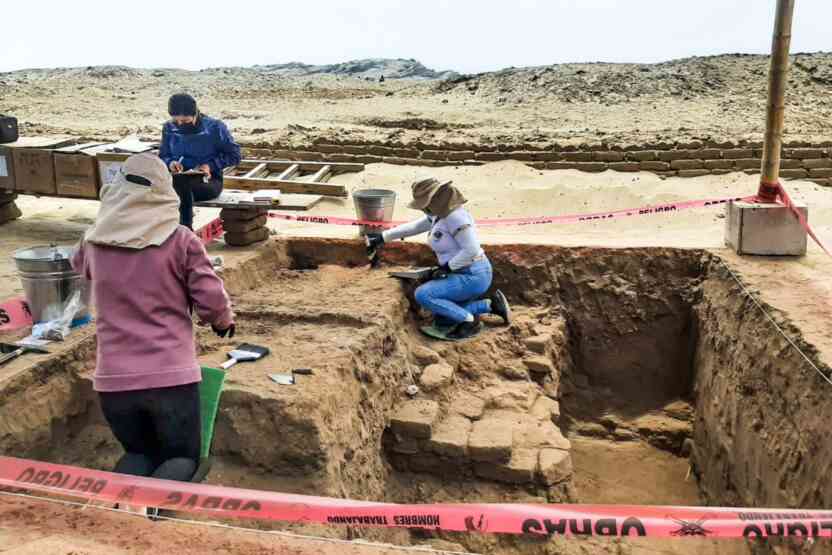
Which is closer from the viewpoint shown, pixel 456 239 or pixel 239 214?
pixel 456 239

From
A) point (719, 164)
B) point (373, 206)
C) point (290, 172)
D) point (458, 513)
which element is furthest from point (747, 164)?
point (458, 513)

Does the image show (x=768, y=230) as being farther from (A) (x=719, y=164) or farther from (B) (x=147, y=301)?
(B) (x=147, y=301)

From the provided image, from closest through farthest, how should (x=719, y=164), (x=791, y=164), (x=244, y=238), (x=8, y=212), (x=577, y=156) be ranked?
(x=244, y=238) → (x=8, y=212) → (x=791, y=164) → (x=719, y=164) → (x=577, y=156)

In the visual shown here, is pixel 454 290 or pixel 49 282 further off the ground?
pixel 49 282

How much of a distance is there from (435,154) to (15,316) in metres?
7.63

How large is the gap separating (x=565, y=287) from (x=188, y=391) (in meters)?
4.56

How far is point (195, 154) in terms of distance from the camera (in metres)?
6.43

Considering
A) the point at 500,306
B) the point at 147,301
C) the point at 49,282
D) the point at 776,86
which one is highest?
the point at 776,86

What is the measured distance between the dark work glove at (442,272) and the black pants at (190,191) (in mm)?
2091

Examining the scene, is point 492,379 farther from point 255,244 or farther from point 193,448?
point 193,448

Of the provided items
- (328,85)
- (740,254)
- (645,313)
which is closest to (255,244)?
(645,313)

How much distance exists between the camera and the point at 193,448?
10.8 feet

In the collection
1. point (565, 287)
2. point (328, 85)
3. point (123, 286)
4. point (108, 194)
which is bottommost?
point (565, 287)

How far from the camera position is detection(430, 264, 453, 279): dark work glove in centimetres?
618
